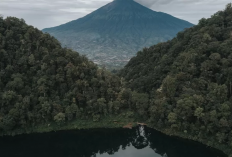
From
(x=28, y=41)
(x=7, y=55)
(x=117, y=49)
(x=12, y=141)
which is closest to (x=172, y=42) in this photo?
(x=28, y=41)

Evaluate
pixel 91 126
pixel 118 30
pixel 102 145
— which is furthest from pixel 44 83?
pixel 118 30

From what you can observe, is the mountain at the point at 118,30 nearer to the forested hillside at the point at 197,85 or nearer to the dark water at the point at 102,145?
the forested hillside at the point at 197,85

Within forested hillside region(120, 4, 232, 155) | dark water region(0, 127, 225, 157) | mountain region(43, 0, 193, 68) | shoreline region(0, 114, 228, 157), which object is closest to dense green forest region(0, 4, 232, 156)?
forested hillside region(120, 4, 232, 155)

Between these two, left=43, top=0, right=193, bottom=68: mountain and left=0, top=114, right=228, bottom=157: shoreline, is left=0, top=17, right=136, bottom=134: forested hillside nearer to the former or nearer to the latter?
left=0, top=114, right=228, bottom=157: shoreline

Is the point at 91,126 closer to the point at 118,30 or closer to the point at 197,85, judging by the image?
the point at 197,85

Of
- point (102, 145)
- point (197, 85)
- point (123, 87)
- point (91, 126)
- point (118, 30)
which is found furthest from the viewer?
point (118, 30)

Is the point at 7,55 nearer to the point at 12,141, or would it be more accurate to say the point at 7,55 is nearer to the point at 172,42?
the point at 12,141
